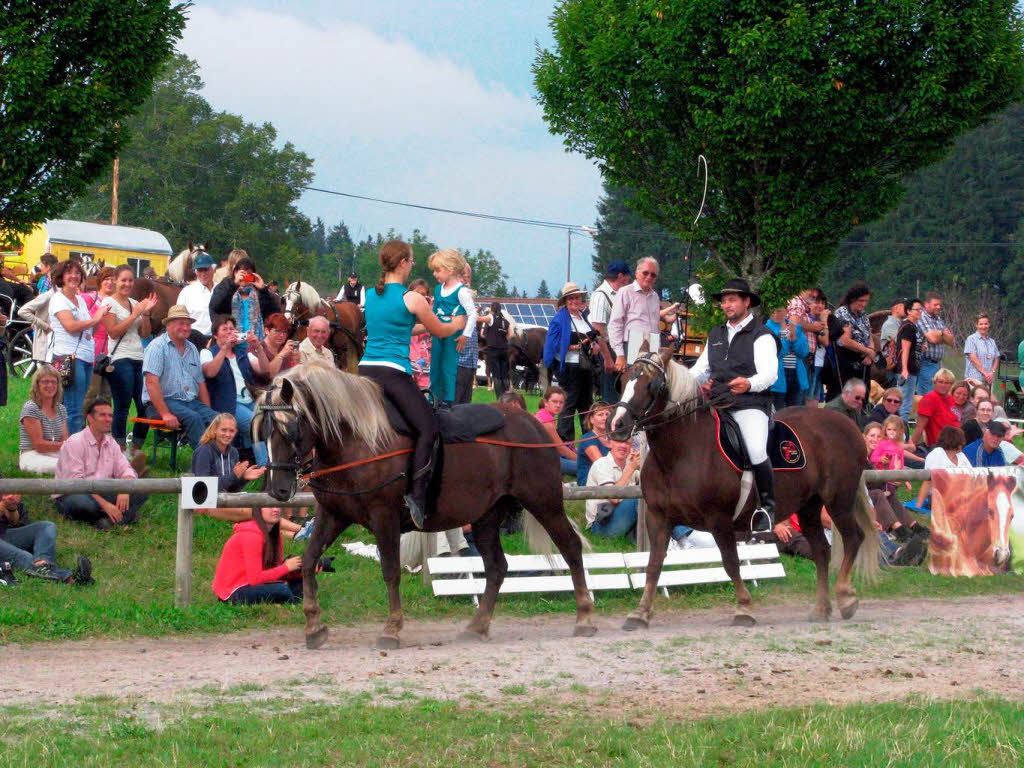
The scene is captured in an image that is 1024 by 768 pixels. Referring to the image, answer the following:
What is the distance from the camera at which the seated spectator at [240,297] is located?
15.2 meters

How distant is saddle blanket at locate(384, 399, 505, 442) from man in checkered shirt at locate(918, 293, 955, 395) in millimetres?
11824

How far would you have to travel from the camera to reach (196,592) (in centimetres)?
1135

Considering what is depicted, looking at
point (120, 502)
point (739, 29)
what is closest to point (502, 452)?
point (120, 502)

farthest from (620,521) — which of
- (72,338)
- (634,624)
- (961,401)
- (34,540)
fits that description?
(961,401)

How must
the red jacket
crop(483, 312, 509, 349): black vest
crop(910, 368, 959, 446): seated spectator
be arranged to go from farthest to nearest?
crop(483, 312, 509, 349): black vest < crop(910, 368, 959, 446): seated spectator < the red jacket

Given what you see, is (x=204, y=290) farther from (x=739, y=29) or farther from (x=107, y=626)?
(x=739, y=29)

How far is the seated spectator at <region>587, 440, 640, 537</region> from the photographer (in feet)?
45.6

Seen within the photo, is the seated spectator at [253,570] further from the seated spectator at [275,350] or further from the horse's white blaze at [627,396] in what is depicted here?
the seated spectator at [275,350]

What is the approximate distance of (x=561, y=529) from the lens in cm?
1088

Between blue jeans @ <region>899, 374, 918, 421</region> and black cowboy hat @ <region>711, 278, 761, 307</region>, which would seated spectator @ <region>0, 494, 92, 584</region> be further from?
blue jeans @ <region>899, 374, 918, 421</region>

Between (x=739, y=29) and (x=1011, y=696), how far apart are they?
1772 centimetres

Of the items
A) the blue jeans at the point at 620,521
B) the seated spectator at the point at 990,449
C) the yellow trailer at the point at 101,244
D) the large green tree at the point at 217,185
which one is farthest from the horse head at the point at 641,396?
the large green tree at the point at 217,185

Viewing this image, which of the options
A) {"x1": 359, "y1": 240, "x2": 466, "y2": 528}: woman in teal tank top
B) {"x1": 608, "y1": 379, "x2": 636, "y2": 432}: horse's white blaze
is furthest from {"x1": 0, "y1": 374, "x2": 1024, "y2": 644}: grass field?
{"x1": 608, "y1": 379, "x2": 636, "y2": 432}: horse's white blaze

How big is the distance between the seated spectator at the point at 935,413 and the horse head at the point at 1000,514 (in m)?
3.35
